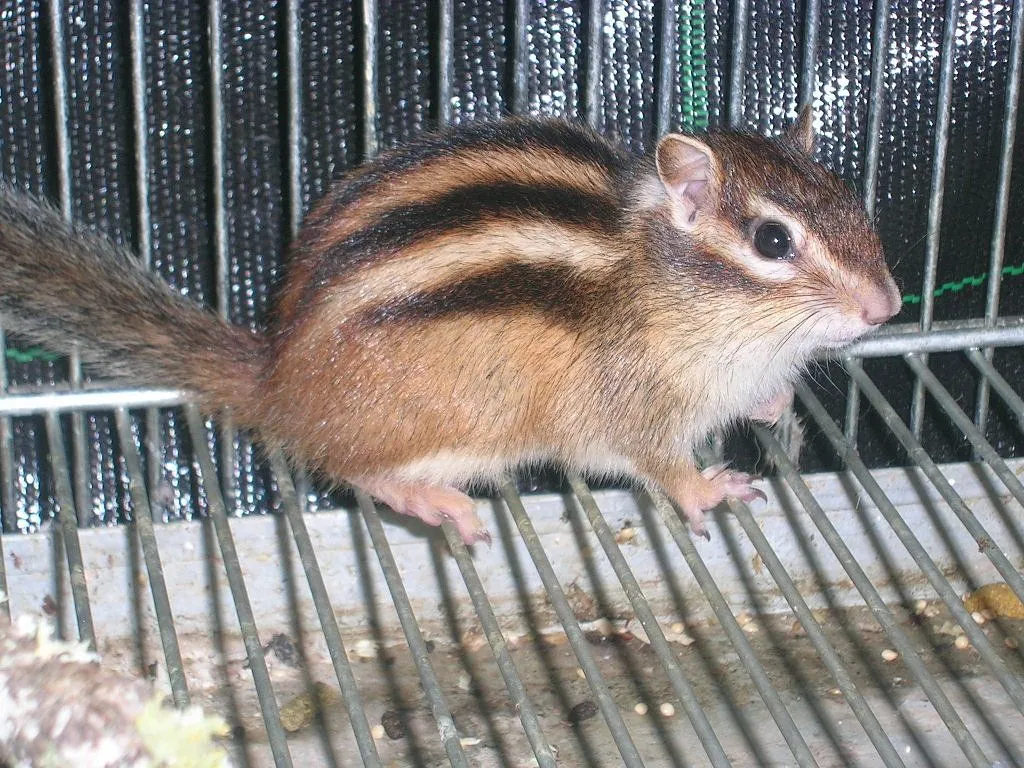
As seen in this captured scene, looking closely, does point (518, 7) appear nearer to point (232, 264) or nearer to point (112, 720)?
point (232, 264)

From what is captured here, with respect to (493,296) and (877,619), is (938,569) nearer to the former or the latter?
(877,619)

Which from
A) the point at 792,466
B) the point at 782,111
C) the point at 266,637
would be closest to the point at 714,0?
the point at 782,111

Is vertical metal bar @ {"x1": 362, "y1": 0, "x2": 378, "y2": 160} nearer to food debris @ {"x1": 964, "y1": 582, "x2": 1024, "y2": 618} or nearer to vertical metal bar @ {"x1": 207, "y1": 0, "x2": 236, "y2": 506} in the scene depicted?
vertical metal bar @ {"x1": 207, "y1": 0, "x2": 236, "y2": 506}

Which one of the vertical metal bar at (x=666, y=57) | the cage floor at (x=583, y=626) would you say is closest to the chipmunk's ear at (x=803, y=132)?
the vertical metal bar at (x=666, y=57)

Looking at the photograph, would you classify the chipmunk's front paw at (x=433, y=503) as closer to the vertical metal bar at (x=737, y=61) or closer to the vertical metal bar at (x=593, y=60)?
the vertical metal bar at (x=593, y=60)

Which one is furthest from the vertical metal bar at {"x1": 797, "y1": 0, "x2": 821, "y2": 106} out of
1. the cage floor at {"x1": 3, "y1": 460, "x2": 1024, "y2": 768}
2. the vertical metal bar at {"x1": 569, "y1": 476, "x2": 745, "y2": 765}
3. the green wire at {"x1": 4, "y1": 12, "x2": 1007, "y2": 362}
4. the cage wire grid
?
the vertical metal bar at {"x1": 569, "y1": 476, "x2": 745, "y2": 765}

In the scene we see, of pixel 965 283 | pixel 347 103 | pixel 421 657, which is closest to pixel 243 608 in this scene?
pixel 421 657
